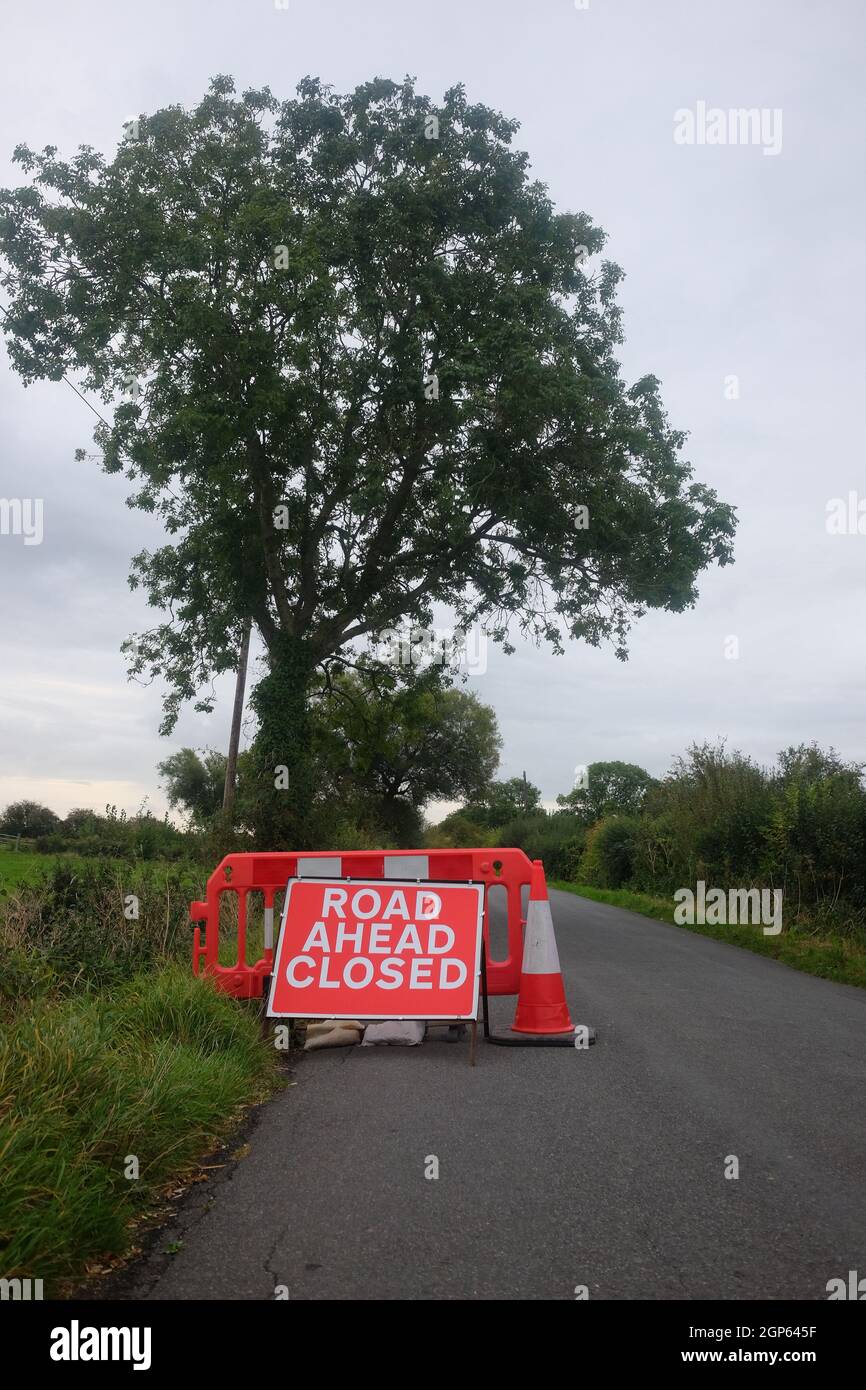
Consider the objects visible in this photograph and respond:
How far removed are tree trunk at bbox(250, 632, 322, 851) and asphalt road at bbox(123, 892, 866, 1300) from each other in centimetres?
1641

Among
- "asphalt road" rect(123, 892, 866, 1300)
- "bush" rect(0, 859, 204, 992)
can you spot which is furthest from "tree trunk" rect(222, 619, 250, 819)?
"asphalt road" rect(123, 892, 866, 1300)

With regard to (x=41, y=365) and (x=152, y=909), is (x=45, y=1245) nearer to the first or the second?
(x=152, y=909)

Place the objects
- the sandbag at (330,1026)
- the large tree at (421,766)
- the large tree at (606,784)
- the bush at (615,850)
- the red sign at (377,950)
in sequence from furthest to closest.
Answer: the large tree at (606,784), the large tree at (421,766), the bush at (615,850), the sandbag at (330,1026), the red sign at (377,950)

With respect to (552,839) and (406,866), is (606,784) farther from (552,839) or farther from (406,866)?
(406,866)

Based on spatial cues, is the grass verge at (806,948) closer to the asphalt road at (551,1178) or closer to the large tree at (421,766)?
the asphalt road at (551,1178)

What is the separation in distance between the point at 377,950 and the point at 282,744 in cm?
1674

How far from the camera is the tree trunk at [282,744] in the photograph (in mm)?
24188

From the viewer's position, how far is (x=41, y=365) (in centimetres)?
2309

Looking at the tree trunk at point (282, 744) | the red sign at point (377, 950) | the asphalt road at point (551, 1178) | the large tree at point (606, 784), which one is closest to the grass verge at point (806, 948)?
the asphalt road at point (551, 1178)

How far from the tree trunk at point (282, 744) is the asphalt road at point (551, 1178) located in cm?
1641

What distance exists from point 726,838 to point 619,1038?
511 inches

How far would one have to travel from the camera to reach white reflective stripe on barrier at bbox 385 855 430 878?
827cm

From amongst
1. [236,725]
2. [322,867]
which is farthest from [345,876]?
[236,725]

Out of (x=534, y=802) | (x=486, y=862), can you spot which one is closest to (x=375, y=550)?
(x=486, y=862)
